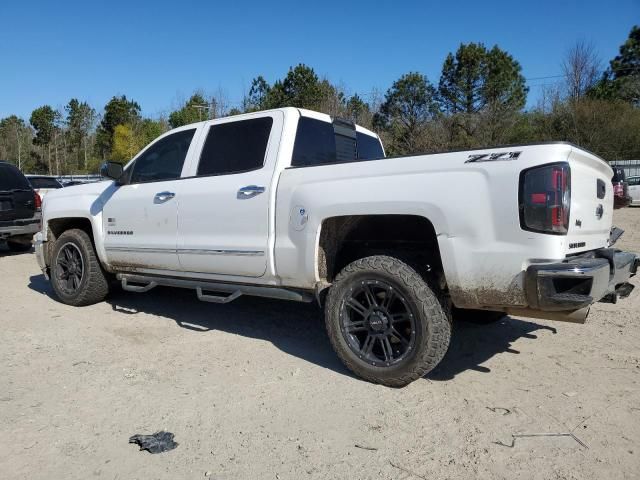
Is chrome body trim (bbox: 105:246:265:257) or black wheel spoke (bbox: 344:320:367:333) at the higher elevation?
chrome body trim (bbox: 105:246:265:257)

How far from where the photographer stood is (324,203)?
152 inches

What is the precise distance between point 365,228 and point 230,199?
118 cm

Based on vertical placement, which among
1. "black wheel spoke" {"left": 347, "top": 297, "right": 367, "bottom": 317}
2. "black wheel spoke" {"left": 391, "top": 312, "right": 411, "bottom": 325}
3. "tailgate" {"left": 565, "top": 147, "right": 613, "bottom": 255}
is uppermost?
"tailgate" {"left": 565, "top": 147, "right": 613, "bottom": 255}

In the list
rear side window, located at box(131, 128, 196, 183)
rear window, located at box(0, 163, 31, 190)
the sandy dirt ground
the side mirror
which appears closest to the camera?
the sandy dirt ground

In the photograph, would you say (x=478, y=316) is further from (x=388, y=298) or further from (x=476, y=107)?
(x=476, y=107)

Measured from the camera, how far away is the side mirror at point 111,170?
5426 mm

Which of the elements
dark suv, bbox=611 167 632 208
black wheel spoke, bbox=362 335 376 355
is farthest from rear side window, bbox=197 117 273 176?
Answer: dark suv, bbox=611 167 632 208

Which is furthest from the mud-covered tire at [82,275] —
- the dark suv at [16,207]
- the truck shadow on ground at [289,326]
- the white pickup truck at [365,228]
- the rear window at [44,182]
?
the rear window at [44,182]

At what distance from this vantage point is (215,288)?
15.6 feet

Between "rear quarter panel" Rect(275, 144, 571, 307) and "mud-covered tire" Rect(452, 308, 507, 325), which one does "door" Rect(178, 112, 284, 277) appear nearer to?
"rear quarter panel" Rect(275, 144, 571, 307)

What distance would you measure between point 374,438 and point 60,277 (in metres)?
4.79

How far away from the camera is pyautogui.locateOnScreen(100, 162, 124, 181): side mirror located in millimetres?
5426

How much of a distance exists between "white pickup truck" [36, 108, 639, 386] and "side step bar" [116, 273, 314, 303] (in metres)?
0.02

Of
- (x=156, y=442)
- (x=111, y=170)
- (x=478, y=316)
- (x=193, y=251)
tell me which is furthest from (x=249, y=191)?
(x=478, y=316)
